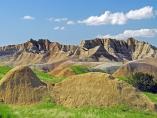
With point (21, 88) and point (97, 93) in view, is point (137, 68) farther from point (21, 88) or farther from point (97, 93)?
point (97, 93)

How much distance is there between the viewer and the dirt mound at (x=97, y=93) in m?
39.1

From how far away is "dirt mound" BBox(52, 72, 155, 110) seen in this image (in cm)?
3909

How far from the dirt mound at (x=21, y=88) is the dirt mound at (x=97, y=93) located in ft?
5.21

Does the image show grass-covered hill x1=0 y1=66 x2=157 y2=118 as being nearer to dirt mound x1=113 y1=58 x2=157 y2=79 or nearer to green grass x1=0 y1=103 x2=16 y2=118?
green grass x1=0 y1=103 x2=16 y2=118

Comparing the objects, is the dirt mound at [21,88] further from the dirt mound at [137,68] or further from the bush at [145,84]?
the dirt mound at [137,68]

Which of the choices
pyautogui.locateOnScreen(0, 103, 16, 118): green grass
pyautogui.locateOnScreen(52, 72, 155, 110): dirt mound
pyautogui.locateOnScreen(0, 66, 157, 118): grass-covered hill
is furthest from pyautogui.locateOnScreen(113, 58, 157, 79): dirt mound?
pyautogui.locateOnScreen(0, 103, 16, 118): green grass

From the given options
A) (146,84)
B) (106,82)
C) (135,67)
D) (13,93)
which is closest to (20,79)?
(13,93)

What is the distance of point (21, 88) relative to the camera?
42.1 metres

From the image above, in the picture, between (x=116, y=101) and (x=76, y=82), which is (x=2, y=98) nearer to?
(x=76, y=82)

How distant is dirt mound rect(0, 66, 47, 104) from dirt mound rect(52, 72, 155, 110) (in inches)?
62.5

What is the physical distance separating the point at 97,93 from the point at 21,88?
23.4 ft

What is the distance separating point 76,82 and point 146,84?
36.8 metres

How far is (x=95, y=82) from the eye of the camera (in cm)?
4075

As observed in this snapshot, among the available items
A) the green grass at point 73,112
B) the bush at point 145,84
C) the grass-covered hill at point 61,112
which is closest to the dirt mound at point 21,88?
the grass-covered hill at point 61,112
